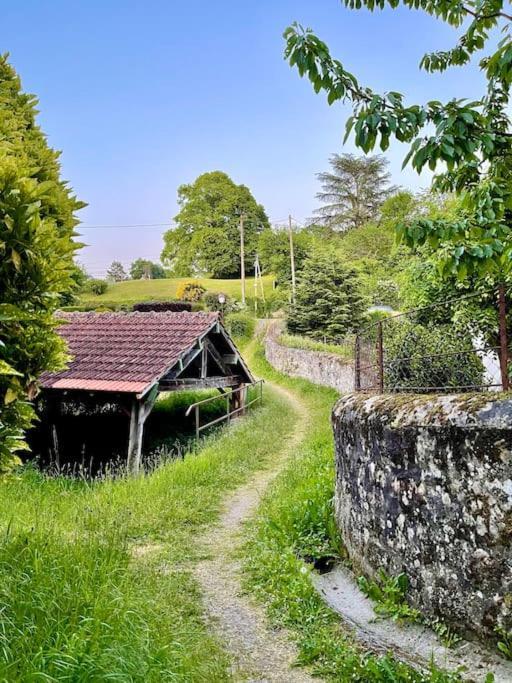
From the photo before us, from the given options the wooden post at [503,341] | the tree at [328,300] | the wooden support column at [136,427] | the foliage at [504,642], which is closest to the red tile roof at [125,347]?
the wooden support column at [136,427]

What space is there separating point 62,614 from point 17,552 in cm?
101

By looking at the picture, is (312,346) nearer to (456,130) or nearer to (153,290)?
(456,130)

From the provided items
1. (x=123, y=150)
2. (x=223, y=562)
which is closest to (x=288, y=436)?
(x=223, y=562)

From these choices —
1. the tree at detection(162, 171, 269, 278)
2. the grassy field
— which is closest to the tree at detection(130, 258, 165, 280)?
the tree at detection(162, 171, 269, 278)

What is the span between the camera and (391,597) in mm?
3881

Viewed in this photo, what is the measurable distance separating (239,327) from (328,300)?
34.9ft

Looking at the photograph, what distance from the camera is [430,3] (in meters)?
3.50

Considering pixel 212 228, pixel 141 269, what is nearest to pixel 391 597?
pixel 212 228

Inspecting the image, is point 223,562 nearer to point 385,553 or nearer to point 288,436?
point 385,553

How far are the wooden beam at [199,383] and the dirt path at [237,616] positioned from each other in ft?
15.0

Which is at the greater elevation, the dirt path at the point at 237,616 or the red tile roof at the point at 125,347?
the red tile roof at the point at 125,347

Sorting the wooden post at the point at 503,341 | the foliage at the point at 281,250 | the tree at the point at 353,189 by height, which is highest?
the tree at the point at 353,189

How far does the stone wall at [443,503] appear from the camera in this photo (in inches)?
129

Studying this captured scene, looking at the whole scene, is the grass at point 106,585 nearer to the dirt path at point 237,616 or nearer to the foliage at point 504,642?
the dirt path at point 237,616
